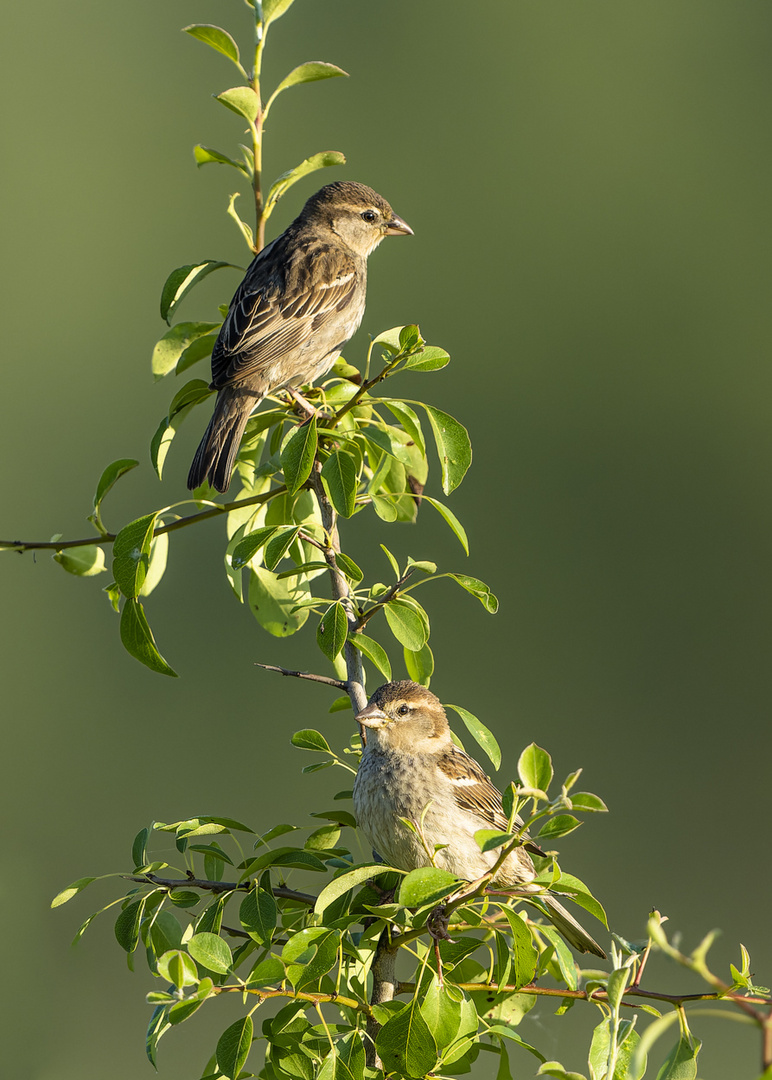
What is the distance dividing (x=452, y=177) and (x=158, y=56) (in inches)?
200

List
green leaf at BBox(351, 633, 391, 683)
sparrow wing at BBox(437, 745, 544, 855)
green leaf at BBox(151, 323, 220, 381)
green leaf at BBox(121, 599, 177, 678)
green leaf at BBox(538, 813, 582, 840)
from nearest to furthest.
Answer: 1. green leaf at BBox(538, 813, 582, 840)
2. green leaf at BBox(351, 633, 391, 683)
3. green leaf at BBox(121, 599, 177, 678)
4. green leaf at BBox(151, 323, 220, 381)
5. sparrow wing at BBox(437, 745, 544, 855)

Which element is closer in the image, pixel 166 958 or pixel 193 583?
pixel 166 958

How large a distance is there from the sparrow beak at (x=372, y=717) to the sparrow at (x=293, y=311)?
607 millimetres

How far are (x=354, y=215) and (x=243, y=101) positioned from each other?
1.79m

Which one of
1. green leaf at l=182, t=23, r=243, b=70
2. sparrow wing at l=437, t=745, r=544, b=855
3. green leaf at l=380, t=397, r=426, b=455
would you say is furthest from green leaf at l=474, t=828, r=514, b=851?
green leaf at l=182, t=23, r=243, b=70

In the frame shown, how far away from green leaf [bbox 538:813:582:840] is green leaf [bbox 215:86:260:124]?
143 centimetres

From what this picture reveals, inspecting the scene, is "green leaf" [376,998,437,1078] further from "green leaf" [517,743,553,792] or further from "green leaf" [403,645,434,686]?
"green leaf" [403,645,434,686]

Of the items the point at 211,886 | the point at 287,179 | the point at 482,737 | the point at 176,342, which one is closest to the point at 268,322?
the point at 176,342

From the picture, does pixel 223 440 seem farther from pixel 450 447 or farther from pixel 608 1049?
pixel 608 1049

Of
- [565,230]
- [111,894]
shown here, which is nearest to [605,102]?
[565,230]

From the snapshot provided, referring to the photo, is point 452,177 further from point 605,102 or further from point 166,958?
point 166,958

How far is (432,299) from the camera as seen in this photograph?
13984 mm

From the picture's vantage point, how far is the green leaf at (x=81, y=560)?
2.08m

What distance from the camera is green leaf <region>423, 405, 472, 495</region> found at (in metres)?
2.01
